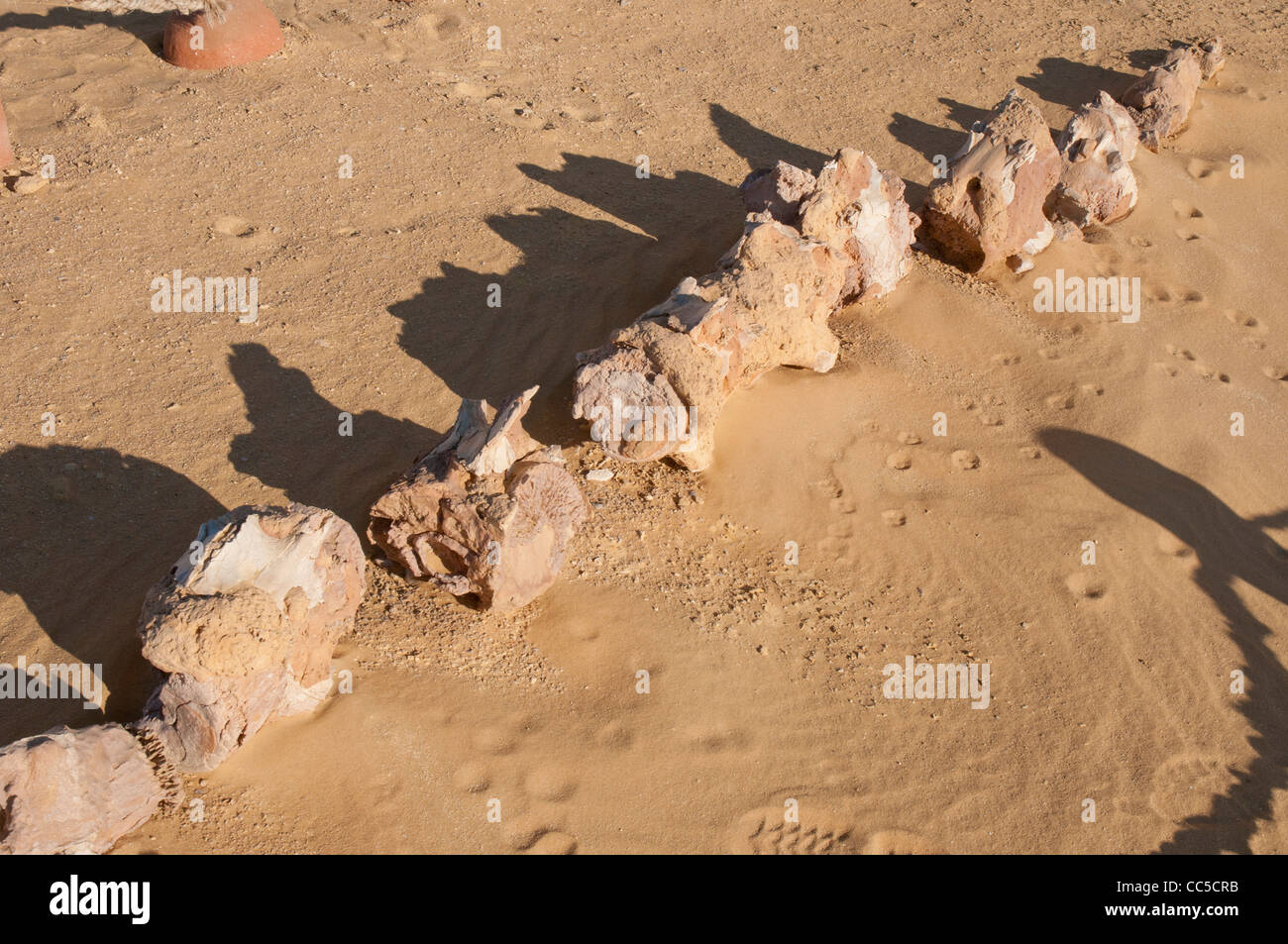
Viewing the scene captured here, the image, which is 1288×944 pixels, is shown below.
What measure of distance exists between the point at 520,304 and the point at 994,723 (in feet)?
11.6

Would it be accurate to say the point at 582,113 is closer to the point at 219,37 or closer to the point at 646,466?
the point at 219,37

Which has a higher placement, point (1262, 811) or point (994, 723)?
point (994, 723)

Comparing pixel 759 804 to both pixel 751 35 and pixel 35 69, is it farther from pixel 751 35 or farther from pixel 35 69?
pixel 35 69

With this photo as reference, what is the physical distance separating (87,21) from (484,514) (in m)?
7.07

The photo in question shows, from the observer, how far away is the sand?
12.8ft

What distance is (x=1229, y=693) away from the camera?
14.6 ft

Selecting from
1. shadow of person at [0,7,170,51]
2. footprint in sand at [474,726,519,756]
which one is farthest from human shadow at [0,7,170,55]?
footprint in sand at [474,726,519,756]

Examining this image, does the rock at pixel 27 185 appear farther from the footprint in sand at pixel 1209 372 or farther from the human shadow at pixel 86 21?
the footprint in sand at pixel 1209 372

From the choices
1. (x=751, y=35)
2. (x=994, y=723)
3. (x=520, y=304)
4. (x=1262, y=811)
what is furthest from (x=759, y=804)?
(x=751, y=35)

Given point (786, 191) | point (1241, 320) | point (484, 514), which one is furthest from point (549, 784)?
point (1241, 320)

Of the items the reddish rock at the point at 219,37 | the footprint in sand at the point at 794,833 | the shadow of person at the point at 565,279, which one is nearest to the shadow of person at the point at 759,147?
the shadow of person at the point at 565,279

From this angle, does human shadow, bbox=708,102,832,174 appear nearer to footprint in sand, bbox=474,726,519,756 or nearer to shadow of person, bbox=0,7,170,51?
shadow of person, bbox=0,7,170,51

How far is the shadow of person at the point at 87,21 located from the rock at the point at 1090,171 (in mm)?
7082

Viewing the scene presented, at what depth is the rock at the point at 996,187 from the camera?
20.6 feet
